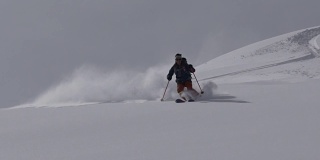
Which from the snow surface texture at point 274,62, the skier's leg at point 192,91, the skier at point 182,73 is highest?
the snow surface texture at point 274,62

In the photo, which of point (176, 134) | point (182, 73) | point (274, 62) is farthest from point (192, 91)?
point (274, 62)

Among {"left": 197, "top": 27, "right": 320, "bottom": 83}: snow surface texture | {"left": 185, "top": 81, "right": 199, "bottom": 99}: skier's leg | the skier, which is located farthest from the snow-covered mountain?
{"left": 197, "top": 27, "right": 320, "bottom": 83}: snow surface texture

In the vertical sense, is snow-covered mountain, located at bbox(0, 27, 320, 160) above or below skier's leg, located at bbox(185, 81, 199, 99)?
below

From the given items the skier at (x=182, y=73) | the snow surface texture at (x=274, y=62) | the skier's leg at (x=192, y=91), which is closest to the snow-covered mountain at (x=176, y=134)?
the skier's leg at (x=192, y=91)

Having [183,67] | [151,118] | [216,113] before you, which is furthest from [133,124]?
[183,67]

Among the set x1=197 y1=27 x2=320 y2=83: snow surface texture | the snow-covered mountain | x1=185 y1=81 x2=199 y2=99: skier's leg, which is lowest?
the snow-covered mountain

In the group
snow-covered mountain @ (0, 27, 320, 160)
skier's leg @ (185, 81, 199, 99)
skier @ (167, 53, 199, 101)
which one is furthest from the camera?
skier @ (167, 53, 199, 101)

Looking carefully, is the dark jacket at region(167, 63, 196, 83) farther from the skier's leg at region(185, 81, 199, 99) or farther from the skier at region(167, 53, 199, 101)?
the skier's leg at region(185, 81, 199, 99)

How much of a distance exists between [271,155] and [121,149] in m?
1.63

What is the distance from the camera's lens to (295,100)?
8281 millimetres

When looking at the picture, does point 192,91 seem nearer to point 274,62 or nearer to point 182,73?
point 182,73

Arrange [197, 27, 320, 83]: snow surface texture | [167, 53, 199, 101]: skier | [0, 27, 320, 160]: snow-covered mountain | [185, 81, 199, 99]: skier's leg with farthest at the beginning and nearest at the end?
[197, 27, 320, 83]: snow surface texture → [167, 53, 199, 101]: skier → [185, 81, 199, 99]: skier's leg → [0, 27, 320, 160]: snow-covered mountain

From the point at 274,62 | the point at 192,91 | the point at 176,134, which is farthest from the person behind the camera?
the point at 274,62

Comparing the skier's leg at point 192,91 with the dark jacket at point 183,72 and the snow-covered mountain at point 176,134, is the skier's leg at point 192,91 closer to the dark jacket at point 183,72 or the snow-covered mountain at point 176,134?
the dark jacket at point 183,72
